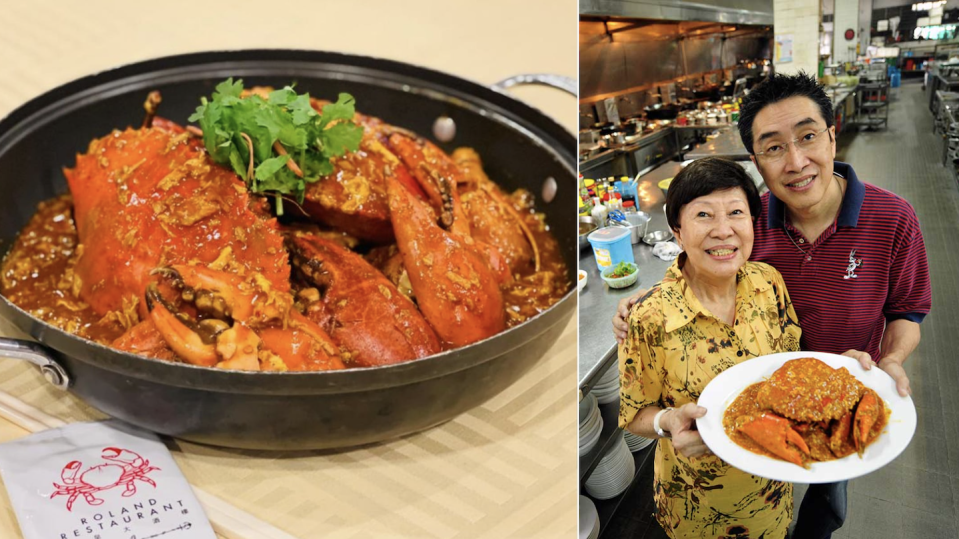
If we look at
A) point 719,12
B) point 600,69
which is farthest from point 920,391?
point 600,69

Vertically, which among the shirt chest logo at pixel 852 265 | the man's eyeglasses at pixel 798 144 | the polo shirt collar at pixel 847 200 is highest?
the man's eyeglasses at pixel 798 144

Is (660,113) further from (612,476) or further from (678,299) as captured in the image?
(678,299)

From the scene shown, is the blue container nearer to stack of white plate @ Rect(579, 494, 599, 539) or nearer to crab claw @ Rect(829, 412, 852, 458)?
stack of white plate @ Rect(579, 494, 599, 539)

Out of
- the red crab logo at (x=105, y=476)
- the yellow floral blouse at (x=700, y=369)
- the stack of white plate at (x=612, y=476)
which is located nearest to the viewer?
the yellow floral blouse at (x=700, y=369)

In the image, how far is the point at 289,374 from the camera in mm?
800

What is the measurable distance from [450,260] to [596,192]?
50 centimetres

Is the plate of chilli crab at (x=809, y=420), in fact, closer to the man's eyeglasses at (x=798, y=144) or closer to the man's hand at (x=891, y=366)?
the man's hand at (x=891, y=366)

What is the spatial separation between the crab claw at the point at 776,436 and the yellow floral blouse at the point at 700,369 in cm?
5

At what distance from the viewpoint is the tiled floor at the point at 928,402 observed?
2.32ft

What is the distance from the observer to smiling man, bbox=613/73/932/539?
681 mm

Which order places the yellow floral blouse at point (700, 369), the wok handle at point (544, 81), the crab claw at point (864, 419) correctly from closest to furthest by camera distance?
→ the crab claw at point (864, 419) → the yellow floral blouse at point (700, 369) → the wok handle at point (544, 81)

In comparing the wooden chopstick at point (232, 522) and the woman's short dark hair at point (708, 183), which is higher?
the woman's short dark hair at point (708, 183)

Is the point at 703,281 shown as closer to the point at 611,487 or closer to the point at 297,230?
the point at 611,487

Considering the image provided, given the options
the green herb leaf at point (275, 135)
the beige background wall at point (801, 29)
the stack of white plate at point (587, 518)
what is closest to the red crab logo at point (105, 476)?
the green herb leaf at point (275, 135)
